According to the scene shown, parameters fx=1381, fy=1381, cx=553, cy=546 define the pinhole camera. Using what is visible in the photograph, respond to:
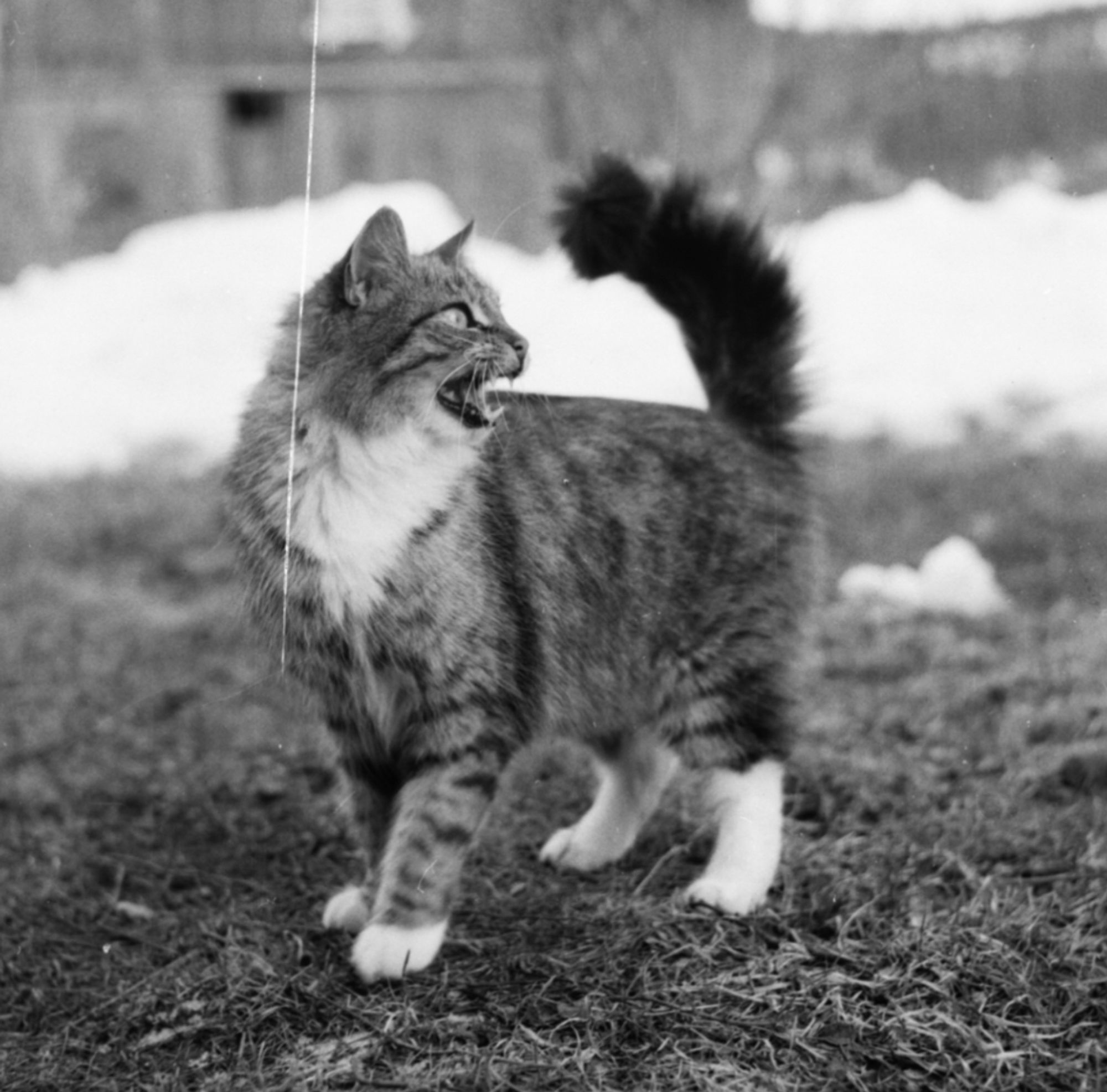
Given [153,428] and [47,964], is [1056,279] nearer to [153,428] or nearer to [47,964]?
[153,428]

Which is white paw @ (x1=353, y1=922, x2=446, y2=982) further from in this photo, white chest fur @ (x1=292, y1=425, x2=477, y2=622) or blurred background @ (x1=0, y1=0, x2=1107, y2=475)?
blurred background @ (x1=0, y1=0, x2=1107, y2=475)

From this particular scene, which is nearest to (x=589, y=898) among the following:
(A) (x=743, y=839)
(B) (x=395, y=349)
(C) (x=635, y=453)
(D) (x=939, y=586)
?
(A) (x=743, y=839)

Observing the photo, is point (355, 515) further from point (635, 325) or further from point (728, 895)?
point (635, 325)

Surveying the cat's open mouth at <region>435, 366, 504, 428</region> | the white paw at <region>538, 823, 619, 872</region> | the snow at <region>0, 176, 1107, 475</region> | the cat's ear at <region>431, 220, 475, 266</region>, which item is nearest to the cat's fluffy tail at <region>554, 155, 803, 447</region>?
the cat's ear at <region>431, 220, 475, 266</region>

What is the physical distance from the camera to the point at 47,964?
2953 mm

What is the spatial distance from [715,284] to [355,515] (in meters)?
1.24

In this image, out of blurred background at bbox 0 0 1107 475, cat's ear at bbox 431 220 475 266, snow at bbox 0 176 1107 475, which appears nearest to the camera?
cat's ear at bbox 431 220 475 266

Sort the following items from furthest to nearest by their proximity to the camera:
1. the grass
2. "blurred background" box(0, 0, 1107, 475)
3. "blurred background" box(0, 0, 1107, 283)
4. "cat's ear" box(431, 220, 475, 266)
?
"blurred background" box(0, 0, 1107, 283) < "blurred background" box(0, 0, 1107, 475) < "cat's ear" box(431, 220, 475, 266) < the grass

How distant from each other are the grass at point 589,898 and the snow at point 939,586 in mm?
105

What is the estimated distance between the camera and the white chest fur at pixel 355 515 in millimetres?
2664

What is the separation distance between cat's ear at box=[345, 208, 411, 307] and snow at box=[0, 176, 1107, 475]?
3.16m

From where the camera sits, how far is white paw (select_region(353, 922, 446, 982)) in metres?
2.66

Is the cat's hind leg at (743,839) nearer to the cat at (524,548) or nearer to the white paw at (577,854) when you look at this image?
the cat at (524,548)

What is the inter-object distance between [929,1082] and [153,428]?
7045 mm
